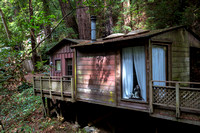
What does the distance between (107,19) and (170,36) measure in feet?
39.2

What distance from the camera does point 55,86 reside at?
9.07 m

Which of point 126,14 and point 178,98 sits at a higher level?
point 126,14

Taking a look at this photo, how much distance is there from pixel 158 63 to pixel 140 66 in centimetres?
68

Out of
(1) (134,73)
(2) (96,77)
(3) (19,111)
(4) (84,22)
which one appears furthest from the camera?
(4) (84,22)

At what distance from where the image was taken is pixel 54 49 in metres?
12.5

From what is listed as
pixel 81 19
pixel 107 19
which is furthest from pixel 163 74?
pixel 107 19

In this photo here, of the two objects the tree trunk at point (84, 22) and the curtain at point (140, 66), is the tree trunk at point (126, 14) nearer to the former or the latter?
the tree trunk at point (84, 22)

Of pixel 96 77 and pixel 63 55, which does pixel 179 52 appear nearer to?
pixel 96 77

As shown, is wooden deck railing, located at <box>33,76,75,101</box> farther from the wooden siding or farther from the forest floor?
the forest floor

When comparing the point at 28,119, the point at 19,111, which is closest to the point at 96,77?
the point at 28,119

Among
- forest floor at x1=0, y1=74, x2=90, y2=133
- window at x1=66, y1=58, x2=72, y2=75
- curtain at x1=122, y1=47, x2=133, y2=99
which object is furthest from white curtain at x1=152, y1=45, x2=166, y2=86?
window at x1=66, y1=58, x2=72, y2=75

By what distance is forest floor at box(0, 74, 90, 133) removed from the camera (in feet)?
31.9

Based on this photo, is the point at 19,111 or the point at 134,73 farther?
the point at 19,111

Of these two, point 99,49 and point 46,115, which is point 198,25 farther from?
point 46,115
